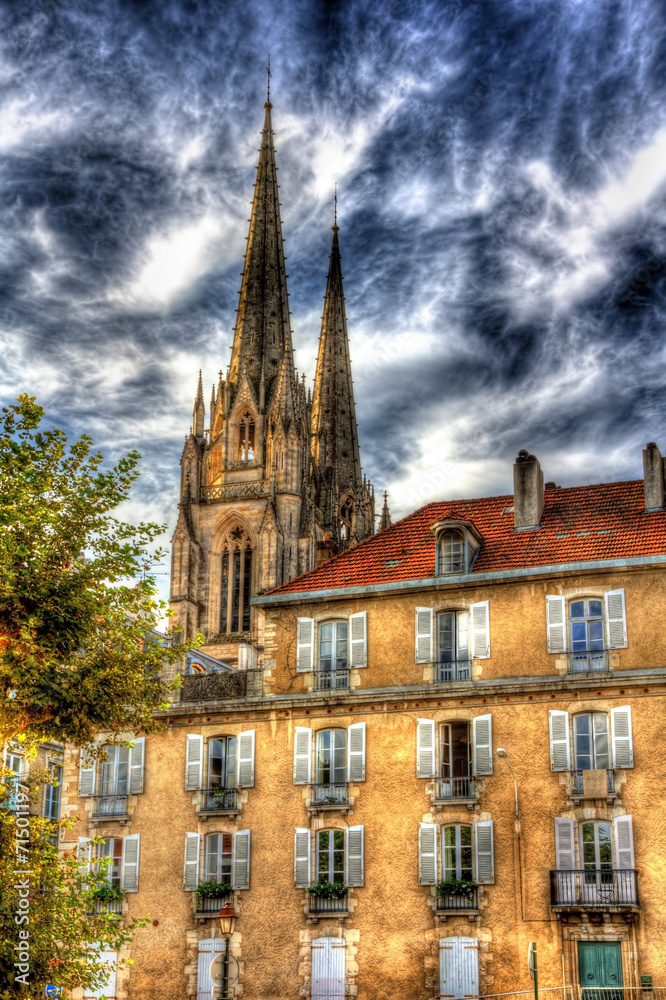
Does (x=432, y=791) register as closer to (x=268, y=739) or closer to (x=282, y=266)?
(x=268, y=739)

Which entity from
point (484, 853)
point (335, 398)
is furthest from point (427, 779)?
point (335, 398)

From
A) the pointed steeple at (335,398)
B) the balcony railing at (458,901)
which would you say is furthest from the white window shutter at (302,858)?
the pointed steeple at (335,398)

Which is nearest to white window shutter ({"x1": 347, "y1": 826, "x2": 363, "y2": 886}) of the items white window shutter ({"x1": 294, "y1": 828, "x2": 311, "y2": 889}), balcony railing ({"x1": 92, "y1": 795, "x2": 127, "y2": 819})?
white window shutter ({"x1": 294, "y1": 828, "x2": 311, "y2": 889})

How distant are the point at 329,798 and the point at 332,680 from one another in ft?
9.94

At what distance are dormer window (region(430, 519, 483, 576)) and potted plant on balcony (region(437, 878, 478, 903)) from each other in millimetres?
7655

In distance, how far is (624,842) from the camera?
29.9 m

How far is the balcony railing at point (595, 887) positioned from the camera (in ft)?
96.2

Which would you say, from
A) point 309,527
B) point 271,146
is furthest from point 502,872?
point 271,146

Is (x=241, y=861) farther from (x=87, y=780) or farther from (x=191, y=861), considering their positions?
(x=87, y=780)

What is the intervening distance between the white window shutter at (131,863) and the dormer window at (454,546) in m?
10.7

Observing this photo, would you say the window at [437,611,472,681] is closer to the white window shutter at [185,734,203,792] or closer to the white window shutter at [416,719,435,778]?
the white window shutter at [416,719,435,778]

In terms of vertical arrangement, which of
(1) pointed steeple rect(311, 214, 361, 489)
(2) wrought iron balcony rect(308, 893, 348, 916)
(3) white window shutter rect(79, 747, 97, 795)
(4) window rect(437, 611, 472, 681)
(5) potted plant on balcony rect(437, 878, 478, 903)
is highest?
(1) pointed steeple rect(311, 214, 361, 489)

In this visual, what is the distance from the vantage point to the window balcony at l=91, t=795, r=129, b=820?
34.8 meters

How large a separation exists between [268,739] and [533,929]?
8.33m
